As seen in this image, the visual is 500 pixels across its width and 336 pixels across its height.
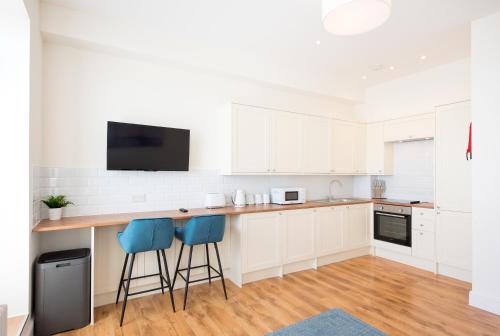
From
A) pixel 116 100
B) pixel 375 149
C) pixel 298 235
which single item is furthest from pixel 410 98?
pixel 116 100

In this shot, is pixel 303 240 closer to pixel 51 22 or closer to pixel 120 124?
pixel 120 124

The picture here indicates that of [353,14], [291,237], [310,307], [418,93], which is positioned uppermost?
[418,93]

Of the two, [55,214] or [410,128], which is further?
[410,128]

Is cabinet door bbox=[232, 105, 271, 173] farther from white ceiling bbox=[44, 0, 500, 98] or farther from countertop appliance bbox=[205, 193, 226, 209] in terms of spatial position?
white ceiling bbox=[44, 0, 500, 98]

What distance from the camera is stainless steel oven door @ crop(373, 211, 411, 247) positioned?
4.12 m

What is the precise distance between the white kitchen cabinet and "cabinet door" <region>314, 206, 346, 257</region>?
110 centimetres

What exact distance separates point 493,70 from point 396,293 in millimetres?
2630

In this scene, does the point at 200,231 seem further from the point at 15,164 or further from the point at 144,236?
→ the point at 15,164

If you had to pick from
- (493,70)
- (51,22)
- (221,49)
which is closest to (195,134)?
(221,49)

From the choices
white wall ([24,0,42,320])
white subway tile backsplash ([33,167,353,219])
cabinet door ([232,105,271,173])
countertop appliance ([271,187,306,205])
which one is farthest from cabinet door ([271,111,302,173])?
white wall ([24,0,42,320])

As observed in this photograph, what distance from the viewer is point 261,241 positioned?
3.53 meters

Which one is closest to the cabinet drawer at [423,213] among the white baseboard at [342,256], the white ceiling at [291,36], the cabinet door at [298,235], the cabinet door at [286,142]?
the white baseboard at [342,256]

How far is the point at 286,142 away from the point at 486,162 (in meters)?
2.30

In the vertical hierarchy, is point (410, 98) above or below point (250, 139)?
above
